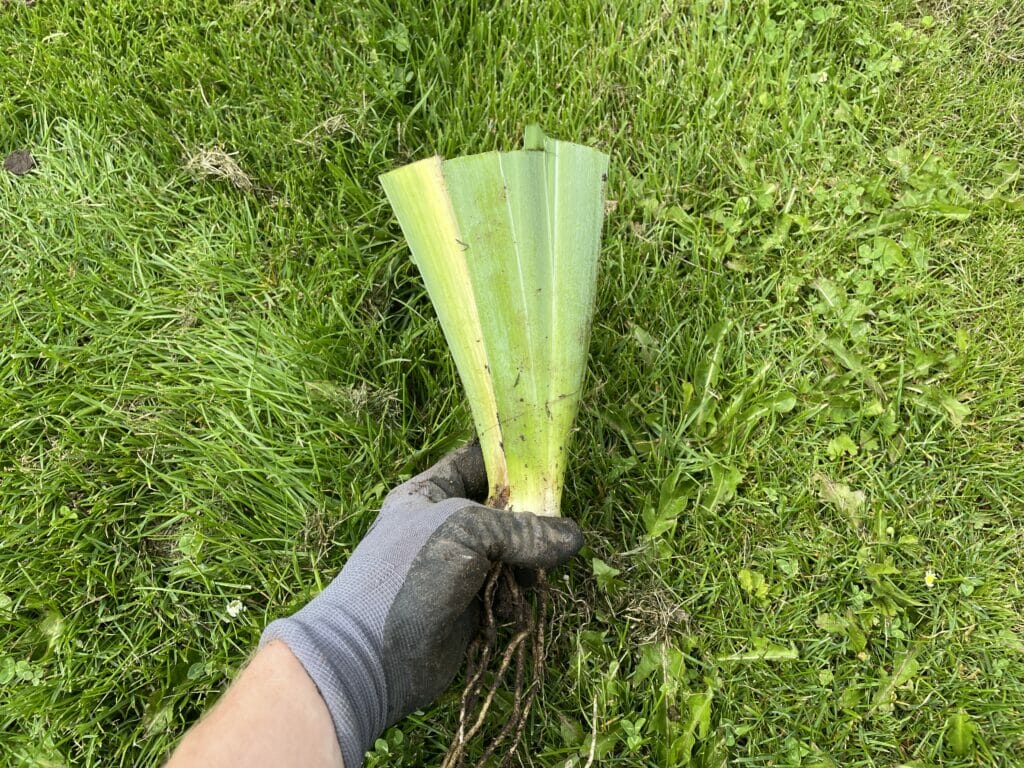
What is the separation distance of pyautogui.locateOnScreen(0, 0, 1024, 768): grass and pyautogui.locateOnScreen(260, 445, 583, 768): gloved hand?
0.25 meters

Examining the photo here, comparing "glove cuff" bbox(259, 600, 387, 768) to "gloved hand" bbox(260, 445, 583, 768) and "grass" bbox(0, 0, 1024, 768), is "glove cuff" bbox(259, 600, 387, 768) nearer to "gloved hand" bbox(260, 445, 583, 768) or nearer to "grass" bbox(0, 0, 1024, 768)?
"gloved hand" bbox(260, 445, 583, 768)

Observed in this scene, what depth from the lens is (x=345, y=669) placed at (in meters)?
1.69

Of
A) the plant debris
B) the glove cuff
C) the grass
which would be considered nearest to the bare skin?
the glove cuff

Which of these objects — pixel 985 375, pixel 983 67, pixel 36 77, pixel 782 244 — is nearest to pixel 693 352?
pixel 782 244

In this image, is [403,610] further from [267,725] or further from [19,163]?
[19,163]

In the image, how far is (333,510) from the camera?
2.15 metres

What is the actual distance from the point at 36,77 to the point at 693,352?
2586 mm

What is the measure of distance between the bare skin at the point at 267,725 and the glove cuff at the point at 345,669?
2cm

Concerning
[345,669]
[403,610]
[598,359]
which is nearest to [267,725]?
[345,669]

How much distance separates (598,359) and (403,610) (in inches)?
40.7

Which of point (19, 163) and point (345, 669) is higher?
point (19, 163)

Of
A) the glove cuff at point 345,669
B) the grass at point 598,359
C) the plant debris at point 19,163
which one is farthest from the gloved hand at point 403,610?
the plant debris at point 19,163

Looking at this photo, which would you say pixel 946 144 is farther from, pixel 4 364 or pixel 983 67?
pixel 4 364

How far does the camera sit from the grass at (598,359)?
2004mm
